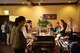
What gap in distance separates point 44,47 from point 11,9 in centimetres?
1093

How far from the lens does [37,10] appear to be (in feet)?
55.0

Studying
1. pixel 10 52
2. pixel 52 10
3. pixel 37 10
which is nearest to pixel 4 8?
pixel 37 10

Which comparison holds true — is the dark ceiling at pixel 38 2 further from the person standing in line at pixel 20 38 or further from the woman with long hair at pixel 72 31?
the person standing in line at pixel 20 38

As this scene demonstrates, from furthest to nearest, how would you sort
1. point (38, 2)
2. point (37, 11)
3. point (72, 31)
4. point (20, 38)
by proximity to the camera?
point (37, 11) < point (38, 2) < point (72, 31) < point (20, 38)

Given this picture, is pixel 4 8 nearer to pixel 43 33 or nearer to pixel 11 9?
pixel 11 9

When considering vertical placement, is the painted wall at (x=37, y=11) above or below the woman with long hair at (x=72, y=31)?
above

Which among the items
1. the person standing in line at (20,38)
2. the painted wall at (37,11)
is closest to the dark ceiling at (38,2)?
the painted wall at (37,11)

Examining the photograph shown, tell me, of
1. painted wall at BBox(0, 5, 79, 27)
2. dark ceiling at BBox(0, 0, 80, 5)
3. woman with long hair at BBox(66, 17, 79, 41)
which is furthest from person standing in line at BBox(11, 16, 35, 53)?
painted wall at BBox(0, 5, 79, 27)

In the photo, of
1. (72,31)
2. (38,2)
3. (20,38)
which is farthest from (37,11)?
(20,38)

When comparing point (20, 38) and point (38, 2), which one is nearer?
point (20, 38)

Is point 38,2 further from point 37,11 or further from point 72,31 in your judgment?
point 72,31

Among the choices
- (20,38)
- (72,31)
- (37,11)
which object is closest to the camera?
(20,38)

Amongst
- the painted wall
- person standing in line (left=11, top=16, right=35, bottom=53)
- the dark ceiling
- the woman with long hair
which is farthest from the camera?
the painted wall

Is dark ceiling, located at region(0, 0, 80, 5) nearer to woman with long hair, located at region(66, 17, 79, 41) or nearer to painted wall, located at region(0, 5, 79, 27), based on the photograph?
painted wall, located at region(0, 5, 79, 27)
